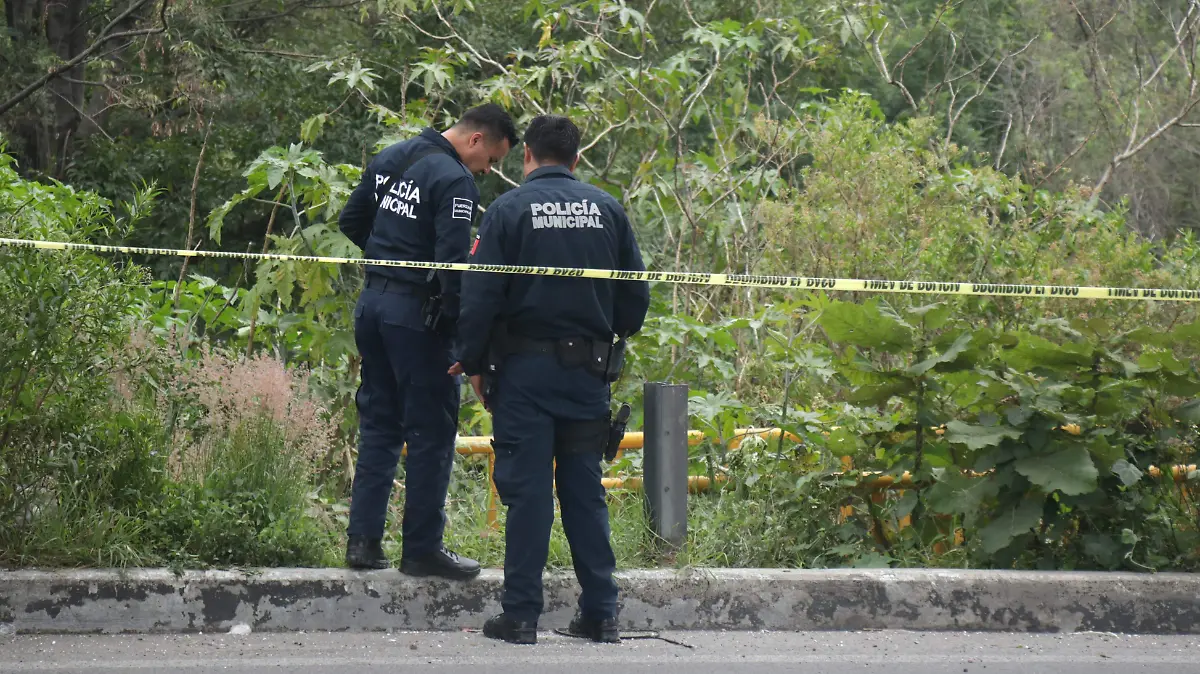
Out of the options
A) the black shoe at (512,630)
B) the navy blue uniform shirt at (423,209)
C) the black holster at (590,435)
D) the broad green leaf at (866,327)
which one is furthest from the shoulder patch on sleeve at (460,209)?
the broad green leaf at (866,327)

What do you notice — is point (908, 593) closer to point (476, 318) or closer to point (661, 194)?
point (476, 318)

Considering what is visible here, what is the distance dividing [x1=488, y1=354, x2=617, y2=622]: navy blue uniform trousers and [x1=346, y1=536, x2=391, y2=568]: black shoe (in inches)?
23.1

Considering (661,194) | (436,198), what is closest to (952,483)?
(436,198)

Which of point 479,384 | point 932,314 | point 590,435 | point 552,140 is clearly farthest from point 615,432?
point 932,314

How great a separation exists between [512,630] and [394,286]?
1.38 metres

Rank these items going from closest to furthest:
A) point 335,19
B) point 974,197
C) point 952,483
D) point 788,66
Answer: point 952,483
point 974,197
point 335,19
point 788,66

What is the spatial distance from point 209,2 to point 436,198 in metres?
14.0

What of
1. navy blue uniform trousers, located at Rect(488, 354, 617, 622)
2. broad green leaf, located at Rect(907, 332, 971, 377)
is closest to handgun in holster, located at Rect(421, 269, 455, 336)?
navy blue uniform trousers, located at Rect(488, 354, 617, 622)

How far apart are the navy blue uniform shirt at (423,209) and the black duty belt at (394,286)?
2 cm

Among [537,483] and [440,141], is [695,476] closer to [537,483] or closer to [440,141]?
[537,483]

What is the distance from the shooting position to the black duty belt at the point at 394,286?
203 inches

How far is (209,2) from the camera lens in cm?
1784

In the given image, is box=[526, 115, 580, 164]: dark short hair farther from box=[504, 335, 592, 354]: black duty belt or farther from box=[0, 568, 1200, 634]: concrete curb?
box=[0, 568, 1200, 634]: concrete curb

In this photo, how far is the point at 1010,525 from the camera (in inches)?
212
